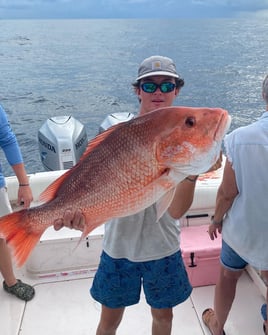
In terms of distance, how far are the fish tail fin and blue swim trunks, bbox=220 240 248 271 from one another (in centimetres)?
108

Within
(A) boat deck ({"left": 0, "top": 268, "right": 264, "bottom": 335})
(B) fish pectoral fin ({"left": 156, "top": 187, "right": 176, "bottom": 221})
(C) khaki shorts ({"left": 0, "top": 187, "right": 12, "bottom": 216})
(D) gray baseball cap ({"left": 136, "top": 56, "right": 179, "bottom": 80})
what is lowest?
(A) boat deck ({"left": 0, "top": 268, "right": 264, "bottom": 335})

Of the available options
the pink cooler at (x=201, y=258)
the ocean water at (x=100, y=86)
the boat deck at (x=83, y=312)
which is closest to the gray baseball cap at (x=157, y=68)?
the pink cooler at (x=201, y=258)

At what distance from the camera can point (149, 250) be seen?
1.77 meters

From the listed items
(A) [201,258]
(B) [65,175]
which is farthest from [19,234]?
(A) [201,258]

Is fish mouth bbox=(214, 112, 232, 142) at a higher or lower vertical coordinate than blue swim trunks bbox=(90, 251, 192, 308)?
higher

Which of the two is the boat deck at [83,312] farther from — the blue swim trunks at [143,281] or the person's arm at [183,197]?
the person's arm at [183,197]

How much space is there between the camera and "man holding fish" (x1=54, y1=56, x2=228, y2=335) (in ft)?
5.61

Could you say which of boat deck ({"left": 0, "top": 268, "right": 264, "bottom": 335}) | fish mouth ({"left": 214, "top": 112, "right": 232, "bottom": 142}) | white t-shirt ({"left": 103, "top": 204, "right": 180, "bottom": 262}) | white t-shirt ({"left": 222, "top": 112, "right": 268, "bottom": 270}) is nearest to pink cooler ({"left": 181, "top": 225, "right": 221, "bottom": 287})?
boat deck ({"left": 0, "top": 268, "right": 264, "bottom": 335})

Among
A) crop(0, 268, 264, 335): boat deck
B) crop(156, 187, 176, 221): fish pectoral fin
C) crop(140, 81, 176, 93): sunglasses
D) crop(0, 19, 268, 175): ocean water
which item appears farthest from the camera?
crop(0, 19, 268, 175): ocean water

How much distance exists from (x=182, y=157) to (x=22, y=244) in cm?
74

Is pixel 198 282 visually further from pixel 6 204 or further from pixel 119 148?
pixel 119 148

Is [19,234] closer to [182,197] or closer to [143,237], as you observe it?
[143,237]

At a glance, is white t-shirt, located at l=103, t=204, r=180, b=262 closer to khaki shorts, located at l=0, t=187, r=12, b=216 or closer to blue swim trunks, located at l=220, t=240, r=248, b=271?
blue swim trunks, located at l=220, t=240, r=248, b=271

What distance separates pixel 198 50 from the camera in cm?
2700
